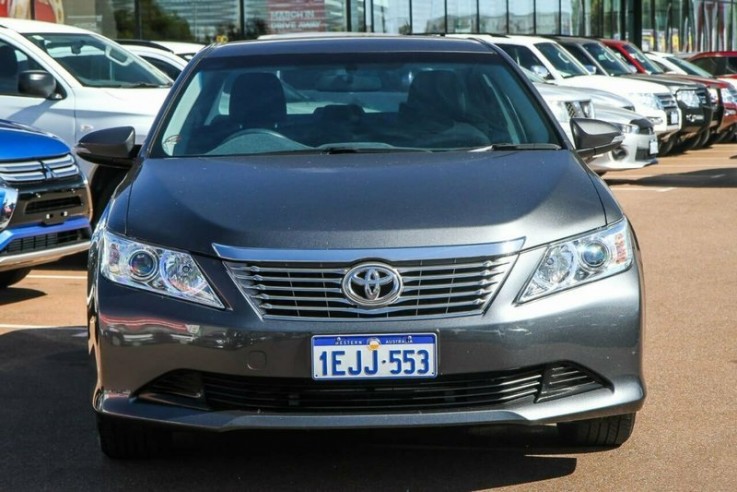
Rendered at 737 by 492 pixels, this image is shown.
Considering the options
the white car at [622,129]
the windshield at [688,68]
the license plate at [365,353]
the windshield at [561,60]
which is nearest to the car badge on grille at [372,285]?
the license plate at [365,353]

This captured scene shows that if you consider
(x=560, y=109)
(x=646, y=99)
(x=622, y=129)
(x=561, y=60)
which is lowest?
(x=646, y=99)

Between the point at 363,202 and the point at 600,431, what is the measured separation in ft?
3.96

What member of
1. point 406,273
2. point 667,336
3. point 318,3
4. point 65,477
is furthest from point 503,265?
point 318,3

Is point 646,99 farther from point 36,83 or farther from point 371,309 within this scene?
point 371,309

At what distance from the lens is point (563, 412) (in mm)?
4535

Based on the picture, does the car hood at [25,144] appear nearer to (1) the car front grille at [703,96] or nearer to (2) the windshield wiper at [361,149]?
(2) the windshield wiper at [361,149]

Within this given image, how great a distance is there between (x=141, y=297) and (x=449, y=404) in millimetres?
1028

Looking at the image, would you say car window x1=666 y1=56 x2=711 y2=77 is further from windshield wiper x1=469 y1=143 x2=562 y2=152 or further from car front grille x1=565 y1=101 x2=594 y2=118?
windshield wiper x1=469 y1=143 x2=562 y2=152

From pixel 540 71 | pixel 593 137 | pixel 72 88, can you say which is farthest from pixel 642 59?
pixel 593 137

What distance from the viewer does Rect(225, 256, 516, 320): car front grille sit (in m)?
4.43

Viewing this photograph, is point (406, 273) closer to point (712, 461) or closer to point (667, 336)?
point (712, 461)

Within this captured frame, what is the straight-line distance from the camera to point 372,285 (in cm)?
442

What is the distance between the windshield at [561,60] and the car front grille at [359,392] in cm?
1560

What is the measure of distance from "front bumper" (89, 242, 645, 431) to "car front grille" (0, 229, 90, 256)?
155 inches
